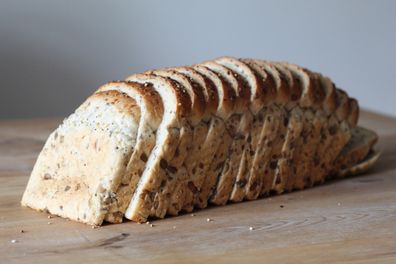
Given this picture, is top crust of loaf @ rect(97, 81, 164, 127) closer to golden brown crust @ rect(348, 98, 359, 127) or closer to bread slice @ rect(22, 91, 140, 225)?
bread slice @ rect(22, 91, 140, 225)

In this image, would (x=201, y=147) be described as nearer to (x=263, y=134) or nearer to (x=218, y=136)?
(x=218, y=136)

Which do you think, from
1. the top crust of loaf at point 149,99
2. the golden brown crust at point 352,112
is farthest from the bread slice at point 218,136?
the golden brown crust at point 352,112

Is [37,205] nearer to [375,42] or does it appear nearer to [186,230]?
[186,230]

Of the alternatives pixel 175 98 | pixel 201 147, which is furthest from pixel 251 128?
pixel 175 98

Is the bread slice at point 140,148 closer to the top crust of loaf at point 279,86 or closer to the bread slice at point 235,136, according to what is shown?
the bread slice at point 235,136

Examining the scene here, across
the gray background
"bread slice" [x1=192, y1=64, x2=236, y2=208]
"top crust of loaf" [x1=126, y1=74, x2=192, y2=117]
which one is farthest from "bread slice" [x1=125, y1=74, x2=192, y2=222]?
the gray background

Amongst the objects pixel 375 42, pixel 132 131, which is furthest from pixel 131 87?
pixel 375 42
